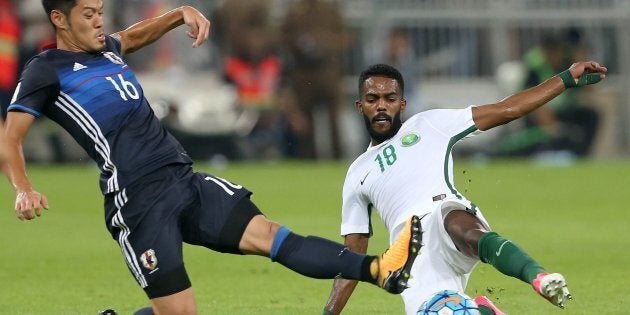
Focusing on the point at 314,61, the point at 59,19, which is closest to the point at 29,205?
the point at 59,19

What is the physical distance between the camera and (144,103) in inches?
319

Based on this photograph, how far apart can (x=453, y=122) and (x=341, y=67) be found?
17790 millimetres

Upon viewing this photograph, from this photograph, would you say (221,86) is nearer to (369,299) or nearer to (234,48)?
(234,48)

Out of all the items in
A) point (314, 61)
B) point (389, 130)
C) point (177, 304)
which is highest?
point (389, 130)

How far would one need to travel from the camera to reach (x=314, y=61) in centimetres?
2575

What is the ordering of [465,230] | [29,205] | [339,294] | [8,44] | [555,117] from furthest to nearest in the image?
[555,117], [8,44], [339,294], [465,230], [29,205]

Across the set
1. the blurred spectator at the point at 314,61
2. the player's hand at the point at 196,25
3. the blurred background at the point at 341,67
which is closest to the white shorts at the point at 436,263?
the player's hand at the point at 196,25

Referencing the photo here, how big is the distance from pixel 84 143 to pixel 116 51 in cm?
70

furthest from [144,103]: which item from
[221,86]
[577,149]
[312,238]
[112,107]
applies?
[577,149]

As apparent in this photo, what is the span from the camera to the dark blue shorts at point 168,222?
7.75m

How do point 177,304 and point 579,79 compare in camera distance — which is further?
point 579,79

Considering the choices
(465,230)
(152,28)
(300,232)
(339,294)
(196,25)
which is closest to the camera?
(465,230)

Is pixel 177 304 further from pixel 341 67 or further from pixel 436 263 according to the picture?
Result: pixel 341 67

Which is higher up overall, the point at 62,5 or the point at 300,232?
the point at 62,5
